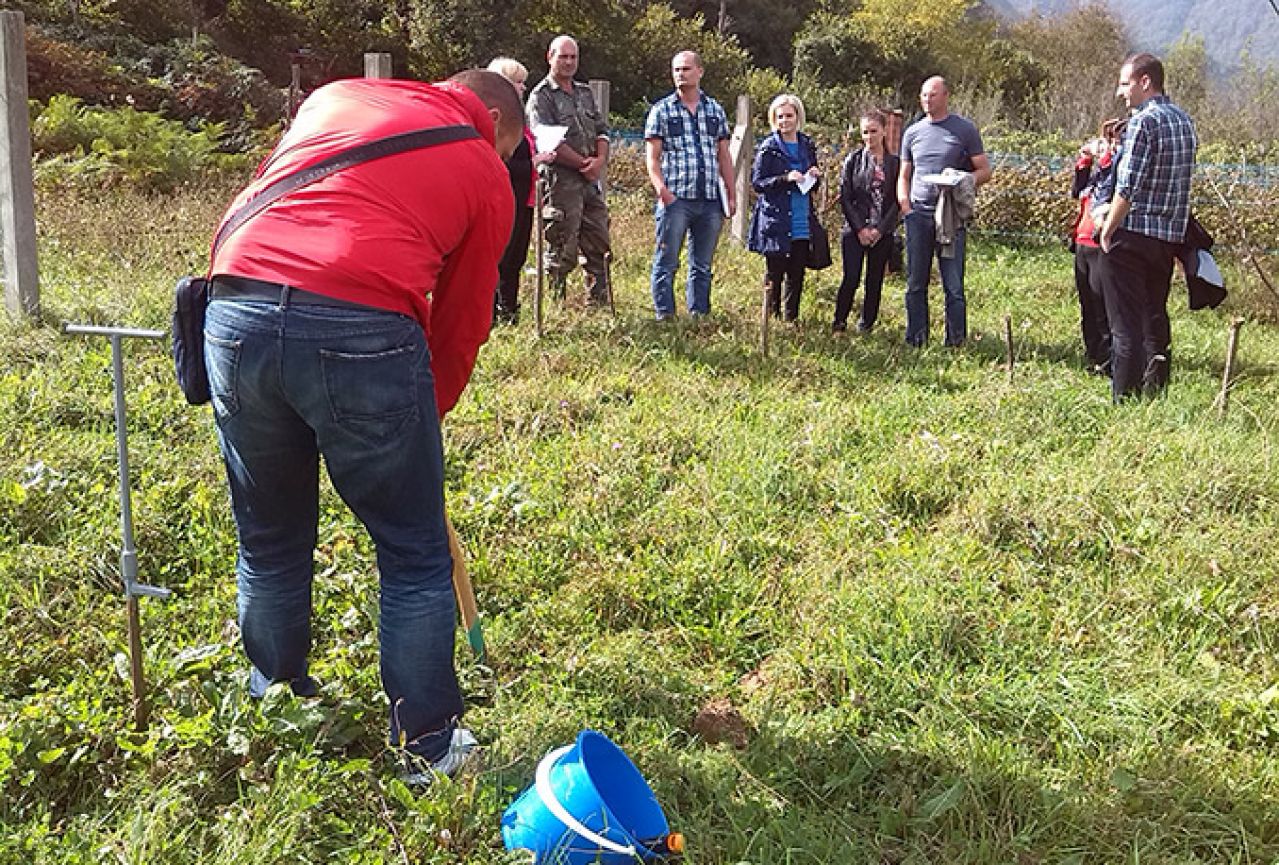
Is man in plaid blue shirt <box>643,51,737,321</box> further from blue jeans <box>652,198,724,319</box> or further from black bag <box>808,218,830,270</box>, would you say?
black bag <box>808,218,830,270</box>

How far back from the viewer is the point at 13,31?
18.8 feet

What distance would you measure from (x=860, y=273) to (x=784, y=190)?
0.80 meters

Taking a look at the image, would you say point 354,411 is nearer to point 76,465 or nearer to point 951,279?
point 76,465

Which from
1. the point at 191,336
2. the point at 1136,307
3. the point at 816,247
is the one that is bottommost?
the point at 1136,307

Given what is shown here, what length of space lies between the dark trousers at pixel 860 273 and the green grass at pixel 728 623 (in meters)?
1.54

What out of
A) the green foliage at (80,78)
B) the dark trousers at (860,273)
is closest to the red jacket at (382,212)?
the dark trousers at (860,273)

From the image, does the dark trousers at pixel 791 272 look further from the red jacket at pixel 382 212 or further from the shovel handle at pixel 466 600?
the red jacket at pixel 382 212

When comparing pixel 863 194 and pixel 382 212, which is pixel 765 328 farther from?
pixel 382 212

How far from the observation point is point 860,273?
7.51 m

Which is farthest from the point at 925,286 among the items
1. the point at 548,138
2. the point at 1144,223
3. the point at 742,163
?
the point at 742,163

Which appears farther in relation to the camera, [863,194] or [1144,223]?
[863,194]

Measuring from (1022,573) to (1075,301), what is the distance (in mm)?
6271

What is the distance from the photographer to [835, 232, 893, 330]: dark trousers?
295 inches

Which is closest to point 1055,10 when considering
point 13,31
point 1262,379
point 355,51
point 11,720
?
point 355,51
